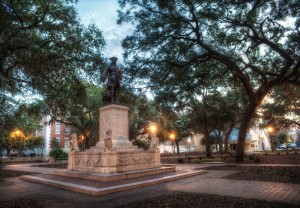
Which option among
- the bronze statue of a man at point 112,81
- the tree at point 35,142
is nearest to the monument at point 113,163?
the bronze statue of a man at point 112,81

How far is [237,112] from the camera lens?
106 ft

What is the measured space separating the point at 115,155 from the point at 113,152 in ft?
0.64

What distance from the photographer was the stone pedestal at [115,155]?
11.8 meters

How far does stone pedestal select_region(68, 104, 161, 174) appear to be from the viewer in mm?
11797

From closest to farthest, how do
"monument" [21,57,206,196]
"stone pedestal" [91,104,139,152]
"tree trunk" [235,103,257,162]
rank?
"monument" [21,57,206,196], "stone pedestal" [91,104,139,152], "tree trunk" [235,103,257,162]

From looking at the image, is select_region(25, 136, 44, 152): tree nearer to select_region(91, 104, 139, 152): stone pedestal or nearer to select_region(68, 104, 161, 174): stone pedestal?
select_region(68, 104, 161, 174): stone pedestal

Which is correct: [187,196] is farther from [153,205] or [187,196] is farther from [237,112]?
[237,112]

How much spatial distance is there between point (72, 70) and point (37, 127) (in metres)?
38.8

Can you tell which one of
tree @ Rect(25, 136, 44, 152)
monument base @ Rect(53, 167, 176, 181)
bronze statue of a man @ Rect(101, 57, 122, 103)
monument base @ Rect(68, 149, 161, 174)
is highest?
bronze statue of a man @ Rect(101, 57, 122, 103)

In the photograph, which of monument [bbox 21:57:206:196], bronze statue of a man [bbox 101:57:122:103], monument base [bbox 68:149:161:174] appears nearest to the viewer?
monument [bbox 21:57:206:196]

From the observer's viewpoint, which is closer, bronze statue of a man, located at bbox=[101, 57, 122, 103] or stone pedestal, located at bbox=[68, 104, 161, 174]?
stone pedestal, located at bbox=[68, 104, 161, 174]

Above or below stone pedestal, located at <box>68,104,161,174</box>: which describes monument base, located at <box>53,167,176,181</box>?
below

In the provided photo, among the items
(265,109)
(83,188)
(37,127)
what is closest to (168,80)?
(83,188)

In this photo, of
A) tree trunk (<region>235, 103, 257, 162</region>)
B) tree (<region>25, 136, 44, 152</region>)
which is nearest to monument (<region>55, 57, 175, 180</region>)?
tree trunk (<region>235, 103, 257, 162</region>)
